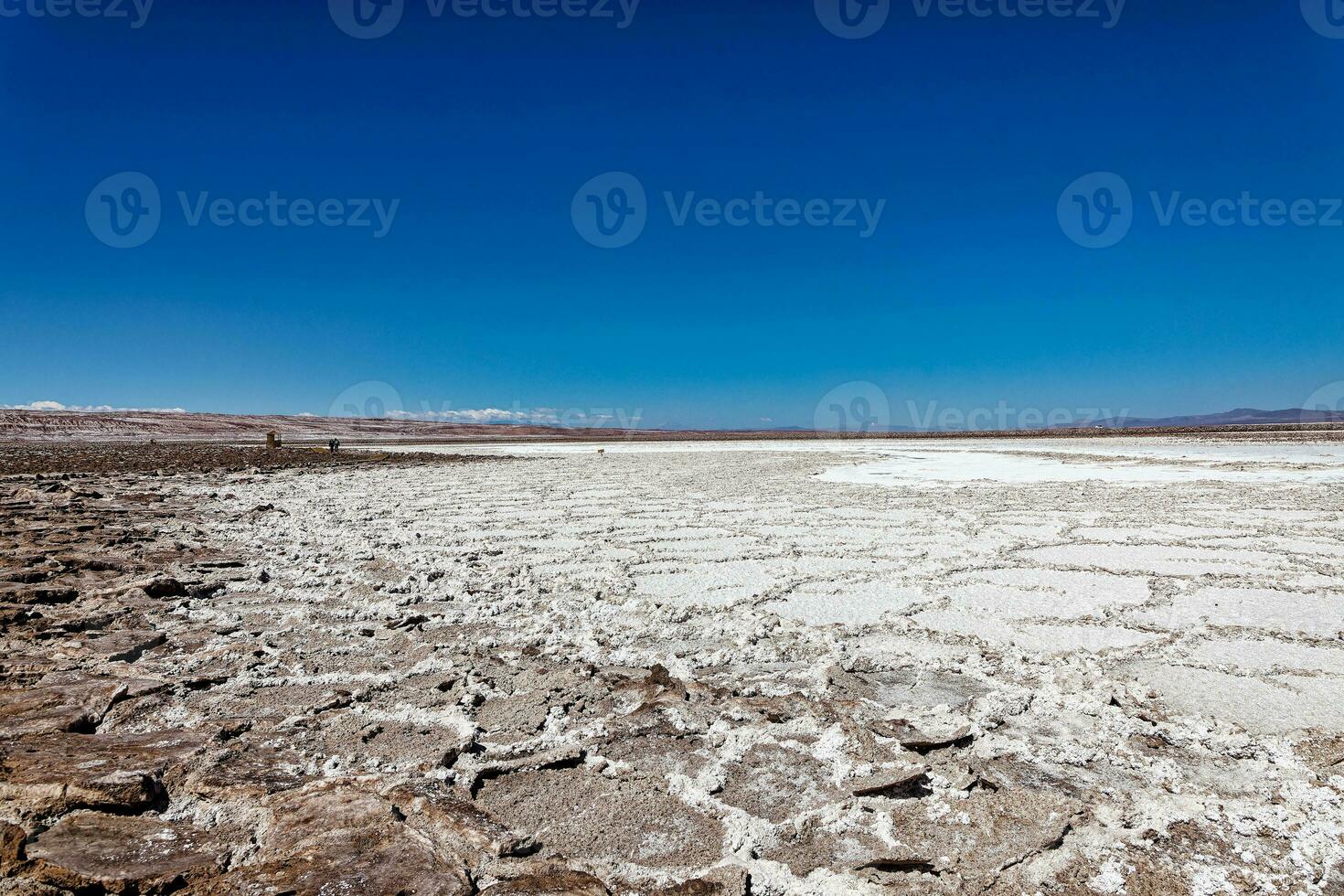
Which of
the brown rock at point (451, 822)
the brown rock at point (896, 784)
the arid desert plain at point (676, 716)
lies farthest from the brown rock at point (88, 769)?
the brown rock at point (896, 784)

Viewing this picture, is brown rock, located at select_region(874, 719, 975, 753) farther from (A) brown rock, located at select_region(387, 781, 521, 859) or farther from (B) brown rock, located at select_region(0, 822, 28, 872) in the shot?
(B) brown rock, located at select_region(0, 822, 28, 872)

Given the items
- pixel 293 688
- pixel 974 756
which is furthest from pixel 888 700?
pixel 293 688

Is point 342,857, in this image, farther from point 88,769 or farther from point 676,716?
point 676,716

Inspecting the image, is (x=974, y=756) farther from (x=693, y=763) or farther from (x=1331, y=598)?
(x=1331, y=598)

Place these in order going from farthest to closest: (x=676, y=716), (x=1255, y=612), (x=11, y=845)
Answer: (x=1255, y=612), (x=676, y=716), (x=11, y=845)

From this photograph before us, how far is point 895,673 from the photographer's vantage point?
5.53 ft

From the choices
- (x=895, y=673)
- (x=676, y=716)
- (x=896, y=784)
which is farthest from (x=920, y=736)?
(x=676, y=716)

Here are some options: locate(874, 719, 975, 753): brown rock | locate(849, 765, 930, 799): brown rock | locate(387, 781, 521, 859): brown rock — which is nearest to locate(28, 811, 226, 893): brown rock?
locate(387, 781, 521, 859): brown rock

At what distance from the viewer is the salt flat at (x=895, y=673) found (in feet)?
3.23

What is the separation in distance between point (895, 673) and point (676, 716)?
62 centimetres

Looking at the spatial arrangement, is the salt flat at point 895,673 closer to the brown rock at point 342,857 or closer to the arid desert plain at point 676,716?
the arid desert plain at point 676,716

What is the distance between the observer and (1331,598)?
2215 millimetres

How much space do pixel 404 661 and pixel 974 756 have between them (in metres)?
1.40

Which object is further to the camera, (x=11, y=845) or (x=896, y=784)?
(x=896, y=784)
